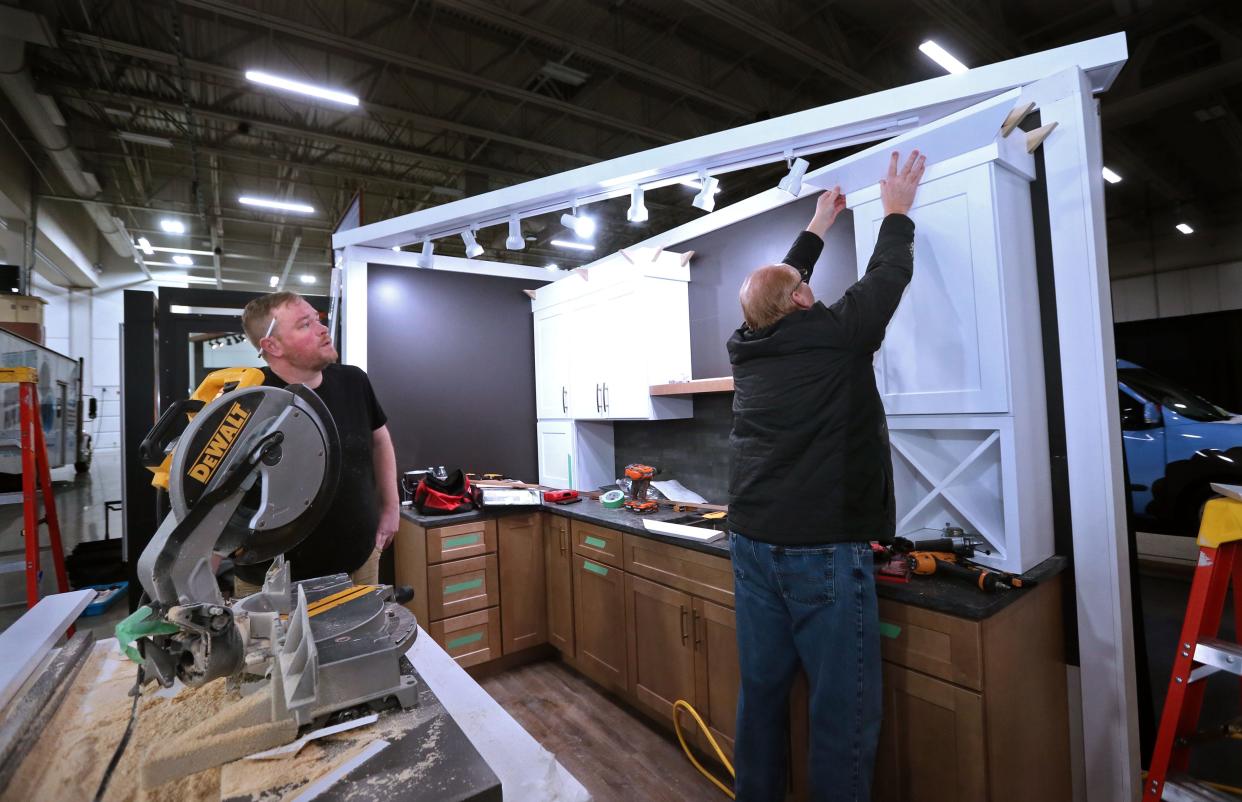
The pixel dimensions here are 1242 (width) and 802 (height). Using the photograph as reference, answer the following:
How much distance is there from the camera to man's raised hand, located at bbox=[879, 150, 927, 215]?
180cm

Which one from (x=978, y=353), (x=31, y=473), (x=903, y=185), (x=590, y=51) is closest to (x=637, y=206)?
(x=903, y=185)

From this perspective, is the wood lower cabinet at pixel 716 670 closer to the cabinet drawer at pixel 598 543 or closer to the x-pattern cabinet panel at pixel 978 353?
the cabinet drawer at pixel 598 543

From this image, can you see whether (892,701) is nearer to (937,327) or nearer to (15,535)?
(937,327)

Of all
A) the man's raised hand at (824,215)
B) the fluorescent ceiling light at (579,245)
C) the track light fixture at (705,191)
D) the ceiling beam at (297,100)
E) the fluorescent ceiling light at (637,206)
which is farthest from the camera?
the fluorescent ceiling light at (579,245)

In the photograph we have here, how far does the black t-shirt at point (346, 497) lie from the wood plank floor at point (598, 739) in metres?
1.08

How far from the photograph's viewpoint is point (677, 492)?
315cm

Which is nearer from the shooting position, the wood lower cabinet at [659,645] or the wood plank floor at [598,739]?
the wood plank floor at [598,739]

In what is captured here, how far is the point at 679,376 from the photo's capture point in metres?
3.14

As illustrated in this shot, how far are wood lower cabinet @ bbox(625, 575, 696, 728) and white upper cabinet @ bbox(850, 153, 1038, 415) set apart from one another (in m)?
1.18

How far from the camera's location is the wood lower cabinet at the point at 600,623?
2.66 metres

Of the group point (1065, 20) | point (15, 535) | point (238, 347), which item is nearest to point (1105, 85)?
point (1065, 20)

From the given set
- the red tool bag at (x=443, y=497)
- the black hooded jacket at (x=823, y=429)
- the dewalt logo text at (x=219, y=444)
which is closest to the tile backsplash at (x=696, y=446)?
the red tool bag at (x=443, y=497)

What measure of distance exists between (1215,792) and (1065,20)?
17.9 feet

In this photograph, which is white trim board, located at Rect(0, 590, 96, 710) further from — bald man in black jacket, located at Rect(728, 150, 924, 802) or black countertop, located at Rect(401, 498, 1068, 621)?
black countertop, located at Rect(401, 498, 1068, 621)
